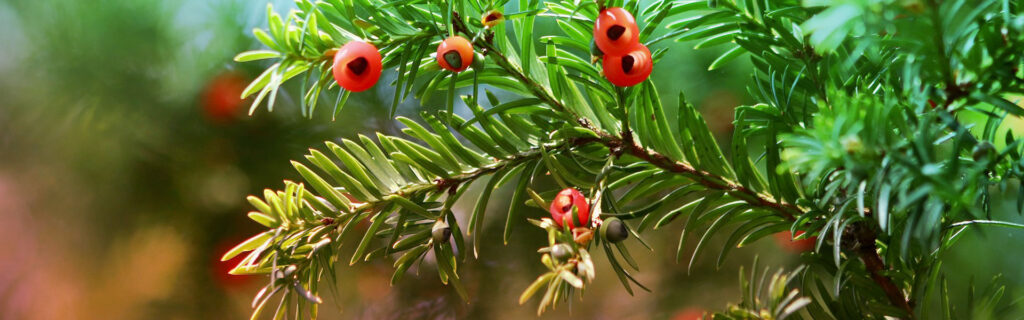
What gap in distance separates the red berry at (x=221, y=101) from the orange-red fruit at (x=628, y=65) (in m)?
Result: 0.38

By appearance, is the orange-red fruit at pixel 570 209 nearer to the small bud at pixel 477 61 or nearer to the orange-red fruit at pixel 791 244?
the small bud at pixel 477 61

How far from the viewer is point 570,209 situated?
0.77ft

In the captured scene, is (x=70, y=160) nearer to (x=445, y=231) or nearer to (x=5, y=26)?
(x=5, y=26)

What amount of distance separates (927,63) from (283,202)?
0.72ft

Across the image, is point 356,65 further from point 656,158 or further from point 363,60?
point 656,158

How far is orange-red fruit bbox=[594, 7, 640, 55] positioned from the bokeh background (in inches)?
10.9

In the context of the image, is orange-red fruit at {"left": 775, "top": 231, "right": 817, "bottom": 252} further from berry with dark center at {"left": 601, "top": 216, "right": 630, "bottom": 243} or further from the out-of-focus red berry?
berry with dark center at {"left": 601, "top": 216, "right": 630, "bottom": 243}

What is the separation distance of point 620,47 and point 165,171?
1.41 ft

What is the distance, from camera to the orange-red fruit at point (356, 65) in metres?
0.22

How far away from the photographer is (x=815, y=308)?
0.27 meters

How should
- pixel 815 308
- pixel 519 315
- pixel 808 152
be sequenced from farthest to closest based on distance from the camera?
pixel 519 315
pixel 815 308
pixel 808 152

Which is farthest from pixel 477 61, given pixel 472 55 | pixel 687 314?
pixel 687 314

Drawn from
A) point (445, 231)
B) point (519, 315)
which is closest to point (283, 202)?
point (445, 231)

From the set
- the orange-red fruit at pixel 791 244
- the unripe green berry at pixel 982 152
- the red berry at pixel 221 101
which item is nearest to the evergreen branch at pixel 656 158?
the unripe green berry at pixel 982 152
